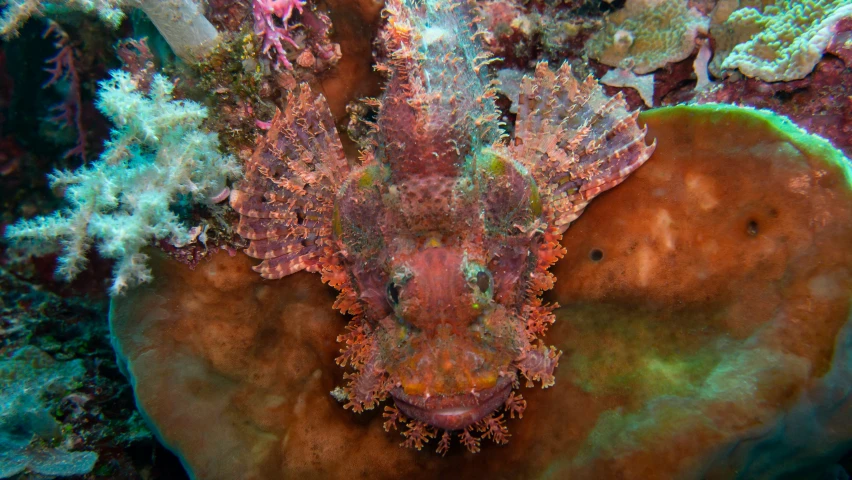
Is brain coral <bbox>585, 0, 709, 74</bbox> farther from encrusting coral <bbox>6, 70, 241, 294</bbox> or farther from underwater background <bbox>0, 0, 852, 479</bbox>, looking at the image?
encrusting coral <bbox>6, 70, 241, 294</bbox>

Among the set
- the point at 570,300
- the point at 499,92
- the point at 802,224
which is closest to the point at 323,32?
the point at 499,92

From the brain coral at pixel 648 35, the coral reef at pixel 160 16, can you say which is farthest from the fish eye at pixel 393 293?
the brain coral at pixel 648 35

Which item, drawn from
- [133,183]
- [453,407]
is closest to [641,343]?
[453,407]

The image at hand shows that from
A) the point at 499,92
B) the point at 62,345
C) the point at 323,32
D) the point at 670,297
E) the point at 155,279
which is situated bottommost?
the point at 62,345

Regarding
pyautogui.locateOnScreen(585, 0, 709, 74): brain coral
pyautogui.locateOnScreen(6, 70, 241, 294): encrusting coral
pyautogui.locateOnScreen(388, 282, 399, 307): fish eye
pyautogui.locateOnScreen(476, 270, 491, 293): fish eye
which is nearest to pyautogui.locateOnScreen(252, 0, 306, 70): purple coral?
pyautogui.locateOnScreen(6, 70, 241, 294): encrusting coral

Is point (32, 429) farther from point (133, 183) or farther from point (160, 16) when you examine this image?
point (160, 16)

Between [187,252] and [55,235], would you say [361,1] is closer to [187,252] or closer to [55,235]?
[187,252]
